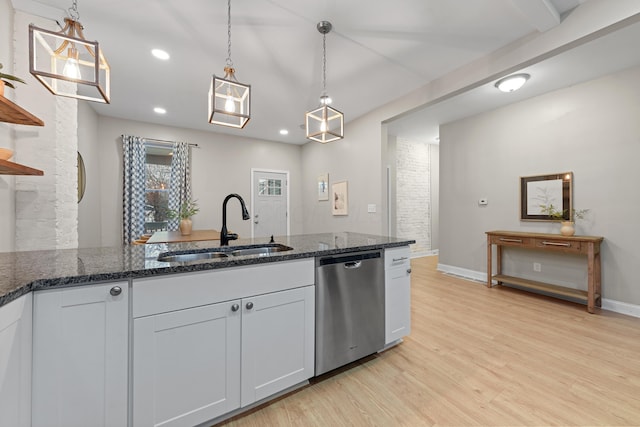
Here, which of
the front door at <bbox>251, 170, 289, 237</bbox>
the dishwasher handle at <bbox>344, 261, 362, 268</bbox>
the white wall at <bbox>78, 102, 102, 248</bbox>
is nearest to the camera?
the dishwasher handle at <bbox>344, 261, 362, 268</bbox>

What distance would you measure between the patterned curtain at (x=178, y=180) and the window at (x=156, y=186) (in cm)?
11

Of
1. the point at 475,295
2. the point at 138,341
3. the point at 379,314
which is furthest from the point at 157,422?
the point at 475,295

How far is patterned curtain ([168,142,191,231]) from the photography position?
4.80 metres

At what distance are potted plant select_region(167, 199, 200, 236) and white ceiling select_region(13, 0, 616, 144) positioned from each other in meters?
1.66

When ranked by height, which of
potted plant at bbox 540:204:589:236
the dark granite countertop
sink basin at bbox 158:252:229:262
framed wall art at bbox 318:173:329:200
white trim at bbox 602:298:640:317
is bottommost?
white trim at bbox 602:298:640:317

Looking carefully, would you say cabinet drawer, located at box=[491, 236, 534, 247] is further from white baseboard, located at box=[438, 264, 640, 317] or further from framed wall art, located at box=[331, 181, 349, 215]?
framed wall art, located at box=[331, 181, 349, 215]

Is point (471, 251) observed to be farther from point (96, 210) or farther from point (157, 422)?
point (96, 210)

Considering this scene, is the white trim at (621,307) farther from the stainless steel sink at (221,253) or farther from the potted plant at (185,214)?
the potted plant at (185,214)

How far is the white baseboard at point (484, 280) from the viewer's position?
9.34 feet

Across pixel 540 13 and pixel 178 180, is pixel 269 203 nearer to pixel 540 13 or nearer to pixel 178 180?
pixel 178 180

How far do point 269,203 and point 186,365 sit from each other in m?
4.86

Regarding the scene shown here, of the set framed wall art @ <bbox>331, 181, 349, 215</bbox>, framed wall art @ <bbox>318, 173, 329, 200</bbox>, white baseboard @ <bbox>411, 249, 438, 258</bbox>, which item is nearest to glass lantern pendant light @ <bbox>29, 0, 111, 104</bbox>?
framed wall art @ <bbox>331, 181, 349, 215</bbox>

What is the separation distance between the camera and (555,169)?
11.3ft

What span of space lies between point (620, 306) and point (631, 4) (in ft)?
9.90
